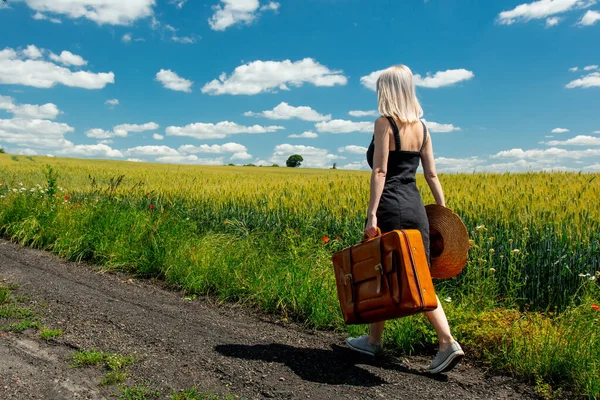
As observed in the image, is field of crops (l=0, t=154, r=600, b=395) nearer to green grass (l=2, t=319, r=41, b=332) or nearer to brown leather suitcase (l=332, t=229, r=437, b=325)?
brown leather suitcase (l=332, t=229, r=437, b=325)

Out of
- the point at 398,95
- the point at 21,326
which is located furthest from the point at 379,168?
the point at 21,326

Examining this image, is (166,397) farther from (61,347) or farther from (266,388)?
(61,347)

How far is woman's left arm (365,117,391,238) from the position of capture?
397 centimetres

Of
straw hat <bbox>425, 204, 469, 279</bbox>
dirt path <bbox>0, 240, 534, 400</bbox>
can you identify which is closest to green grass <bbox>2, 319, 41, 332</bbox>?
dirt path <bbox>0, 240, 534, 400</bbox>

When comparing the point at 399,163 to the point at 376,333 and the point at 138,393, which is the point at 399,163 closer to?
the point at 376,333

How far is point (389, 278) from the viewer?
3.77 meters

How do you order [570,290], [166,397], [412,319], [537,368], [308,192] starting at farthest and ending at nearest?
1. [308,192]
2. [570,290]
3. [412,319]
4. [537,368]
5. [166,397]

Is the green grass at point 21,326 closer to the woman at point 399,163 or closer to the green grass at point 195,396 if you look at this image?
the green grass at point 195,396

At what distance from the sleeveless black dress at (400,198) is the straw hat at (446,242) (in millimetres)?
324

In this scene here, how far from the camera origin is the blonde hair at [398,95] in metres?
3.98

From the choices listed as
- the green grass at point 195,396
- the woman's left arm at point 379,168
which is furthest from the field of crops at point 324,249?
the green grass at point 195,396

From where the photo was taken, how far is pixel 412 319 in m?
5.04

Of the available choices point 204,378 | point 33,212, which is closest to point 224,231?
point 33,212

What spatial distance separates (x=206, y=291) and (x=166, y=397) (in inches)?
119
